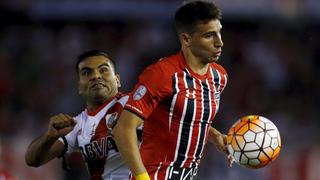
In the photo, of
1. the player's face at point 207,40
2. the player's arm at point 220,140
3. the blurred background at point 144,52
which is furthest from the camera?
the blurred background at point 144,52

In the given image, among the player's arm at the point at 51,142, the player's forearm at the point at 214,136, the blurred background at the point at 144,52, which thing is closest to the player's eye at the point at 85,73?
the player's arm at the point at 51,142

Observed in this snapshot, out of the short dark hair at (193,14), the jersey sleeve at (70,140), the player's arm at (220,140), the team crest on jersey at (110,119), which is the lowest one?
the player's arm at (220,140)

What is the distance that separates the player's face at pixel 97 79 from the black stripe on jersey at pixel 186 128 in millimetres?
1025

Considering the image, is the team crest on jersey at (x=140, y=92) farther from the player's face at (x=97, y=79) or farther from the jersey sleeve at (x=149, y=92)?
the player's face at (x=97, y=79)

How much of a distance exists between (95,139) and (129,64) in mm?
6092

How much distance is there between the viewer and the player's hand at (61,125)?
5762 millimetres

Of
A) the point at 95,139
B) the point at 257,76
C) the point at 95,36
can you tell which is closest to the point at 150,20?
the point at 95,36

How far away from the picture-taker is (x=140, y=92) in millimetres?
5152

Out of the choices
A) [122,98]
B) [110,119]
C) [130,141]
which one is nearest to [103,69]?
[122,98]

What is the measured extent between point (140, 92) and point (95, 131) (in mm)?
1064

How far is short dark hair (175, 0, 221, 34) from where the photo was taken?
5281 mm

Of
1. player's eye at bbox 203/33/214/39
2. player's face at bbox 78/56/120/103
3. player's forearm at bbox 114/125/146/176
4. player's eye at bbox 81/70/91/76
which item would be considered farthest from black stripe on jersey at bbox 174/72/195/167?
player's eye at bbox 81/70/91/76

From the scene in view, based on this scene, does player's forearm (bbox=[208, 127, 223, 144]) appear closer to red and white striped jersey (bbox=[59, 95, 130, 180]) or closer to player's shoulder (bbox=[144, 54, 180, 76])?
red and white striped jersey (bbox=[59, 95, 130, 180])

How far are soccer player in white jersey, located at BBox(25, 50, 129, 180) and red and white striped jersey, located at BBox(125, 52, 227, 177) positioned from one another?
69 cm
